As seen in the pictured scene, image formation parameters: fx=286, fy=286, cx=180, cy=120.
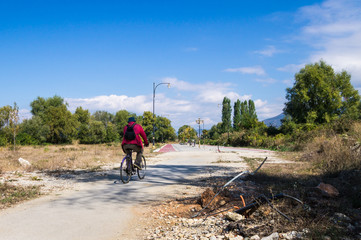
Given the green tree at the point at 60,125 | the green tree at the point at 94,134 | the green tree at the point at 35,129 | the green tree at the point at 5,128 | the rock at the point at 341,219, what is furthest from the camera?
the green tree at the point at 94,134

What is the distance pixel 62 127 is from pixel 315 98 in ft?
181

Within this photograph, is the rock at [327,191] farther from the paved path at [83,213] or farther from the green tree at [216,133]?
the green tree at [216,133]

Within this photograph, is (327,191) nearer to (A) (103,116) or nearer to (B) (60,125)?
(B) (60,125)

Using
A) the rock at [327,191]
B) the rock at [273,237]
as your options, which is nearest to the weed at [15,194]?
the rock at [273,237]

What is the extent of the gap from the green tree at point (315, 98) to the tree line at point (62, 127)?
27.2 meters

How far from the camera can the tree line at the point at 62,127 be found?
51.0 m

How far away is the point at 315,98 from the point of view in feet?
177

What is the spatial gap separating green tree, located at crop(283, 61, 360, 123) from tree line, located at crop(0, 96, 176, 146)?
2719 centimetres

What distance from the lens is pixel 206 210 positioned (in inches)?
210

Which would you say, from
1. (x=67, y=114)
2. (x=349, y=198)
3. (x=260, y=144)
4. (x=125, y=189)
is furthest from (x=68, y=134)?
(x=349, y=198)

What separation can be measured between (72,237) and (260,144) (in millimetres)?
40983

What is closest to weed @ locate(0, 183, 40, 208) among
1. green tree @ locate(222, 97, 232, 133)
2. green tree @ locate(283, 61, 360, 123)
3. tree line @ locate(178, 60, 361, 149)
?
tree line @ locate(178, 60, 361, 149)

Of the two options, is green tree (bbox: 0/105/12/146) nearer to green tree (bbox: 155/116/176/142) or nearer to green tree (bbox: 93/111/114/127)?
green tree (bbox: 155/116/176/142)

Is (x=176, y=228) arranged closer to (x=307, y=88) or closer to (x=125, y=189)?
(x=125, y=189)
